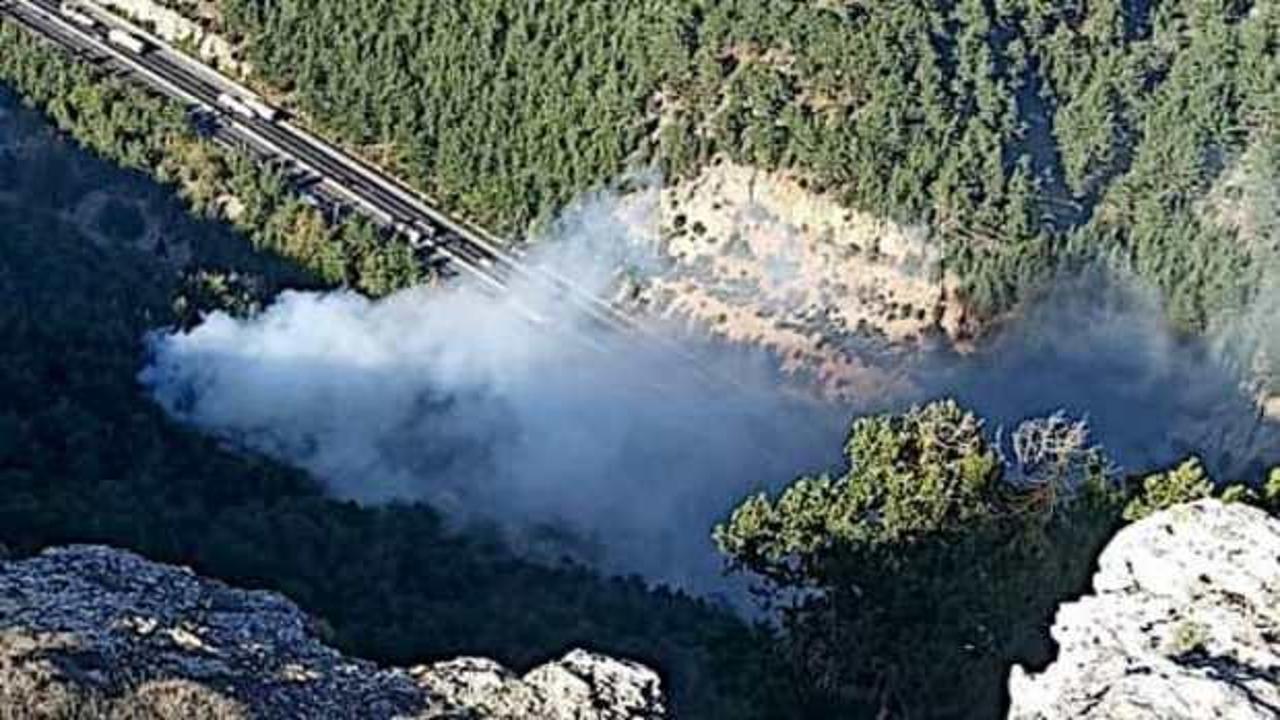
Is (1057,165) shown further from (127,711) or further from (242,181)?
(127,711)

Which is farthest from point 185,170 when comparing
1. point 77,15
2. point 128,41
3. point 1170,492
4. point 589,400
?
point 1170,492

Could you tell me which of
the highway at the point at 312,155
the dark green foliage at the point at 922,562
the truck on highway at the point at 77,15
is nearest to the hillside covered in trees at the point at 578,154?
the highway at the point at 312,155

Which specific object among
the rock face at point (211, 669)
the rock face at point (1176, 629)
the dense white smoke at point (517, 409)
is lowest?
the rock face at point (211, 669)

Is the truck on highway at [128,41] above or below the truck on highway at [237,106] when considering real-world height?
above

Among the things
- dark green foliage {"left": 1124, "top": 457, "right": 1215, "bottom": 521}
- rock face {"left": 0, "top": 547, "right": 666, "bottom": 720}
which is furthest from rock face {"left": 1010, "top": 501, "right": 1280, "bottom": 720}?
rock face {"left": 0, "top": 547, "right": 666, "bottom": 720}

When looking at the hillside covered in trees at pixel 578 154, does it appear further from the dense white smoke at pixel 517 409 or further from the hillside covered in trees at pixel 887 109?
the dense white smoke at pixel 517 409

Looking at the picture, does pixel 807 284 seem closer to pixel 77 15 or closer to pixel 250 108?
pixel 250 108
